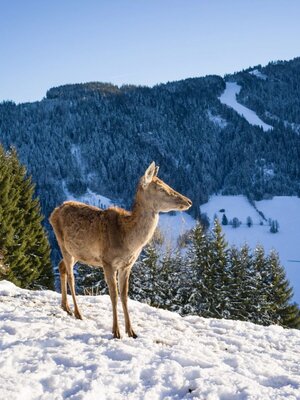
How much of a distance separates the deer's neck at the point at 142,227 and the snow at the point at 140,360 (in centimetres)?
175

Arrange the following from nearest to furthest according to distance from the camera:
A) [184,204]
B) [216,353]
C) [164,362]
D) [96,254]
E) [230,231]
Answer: [164,362], [216,353], [184,204], [96,254], [230,231]

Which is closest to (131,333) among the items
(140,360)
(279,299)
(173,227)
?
(140,360)

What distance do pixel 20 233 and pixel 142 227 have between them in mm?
31666

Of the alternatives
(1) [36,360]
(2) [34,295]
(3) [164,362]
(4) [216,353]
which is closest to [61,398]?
(1) [36,360]

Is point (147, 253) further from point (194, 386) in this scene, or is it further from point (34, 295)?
point (194, 386)

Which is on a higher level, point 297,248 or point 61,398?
point 61,398

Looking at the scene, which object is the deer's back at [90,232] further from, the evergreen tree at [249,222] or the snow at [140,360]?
the evergreen tree at [249,222]

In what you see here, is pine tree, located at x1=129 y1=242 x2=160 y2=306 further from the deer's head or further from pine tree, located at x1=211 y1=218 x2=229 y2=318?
the deer's head

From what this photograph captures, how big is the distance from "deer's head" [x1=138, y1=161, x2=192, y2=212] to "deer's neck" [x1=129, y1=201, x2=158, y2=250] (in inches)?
5.2

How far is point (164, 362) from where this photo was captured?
6.37 m

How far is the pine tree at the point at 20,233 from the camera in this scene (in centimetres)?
3472

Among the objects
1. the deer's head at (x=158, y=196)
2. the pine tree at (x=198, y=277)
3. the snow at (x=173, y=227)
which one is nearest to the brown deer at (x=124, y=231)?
the deer's head at (x=158, y=196)

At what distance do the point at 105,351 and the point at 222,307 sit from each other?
→ 32.8 m

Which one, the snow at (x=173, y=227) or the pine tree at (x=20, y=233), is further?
the pine tree at (x=20, y=233)
